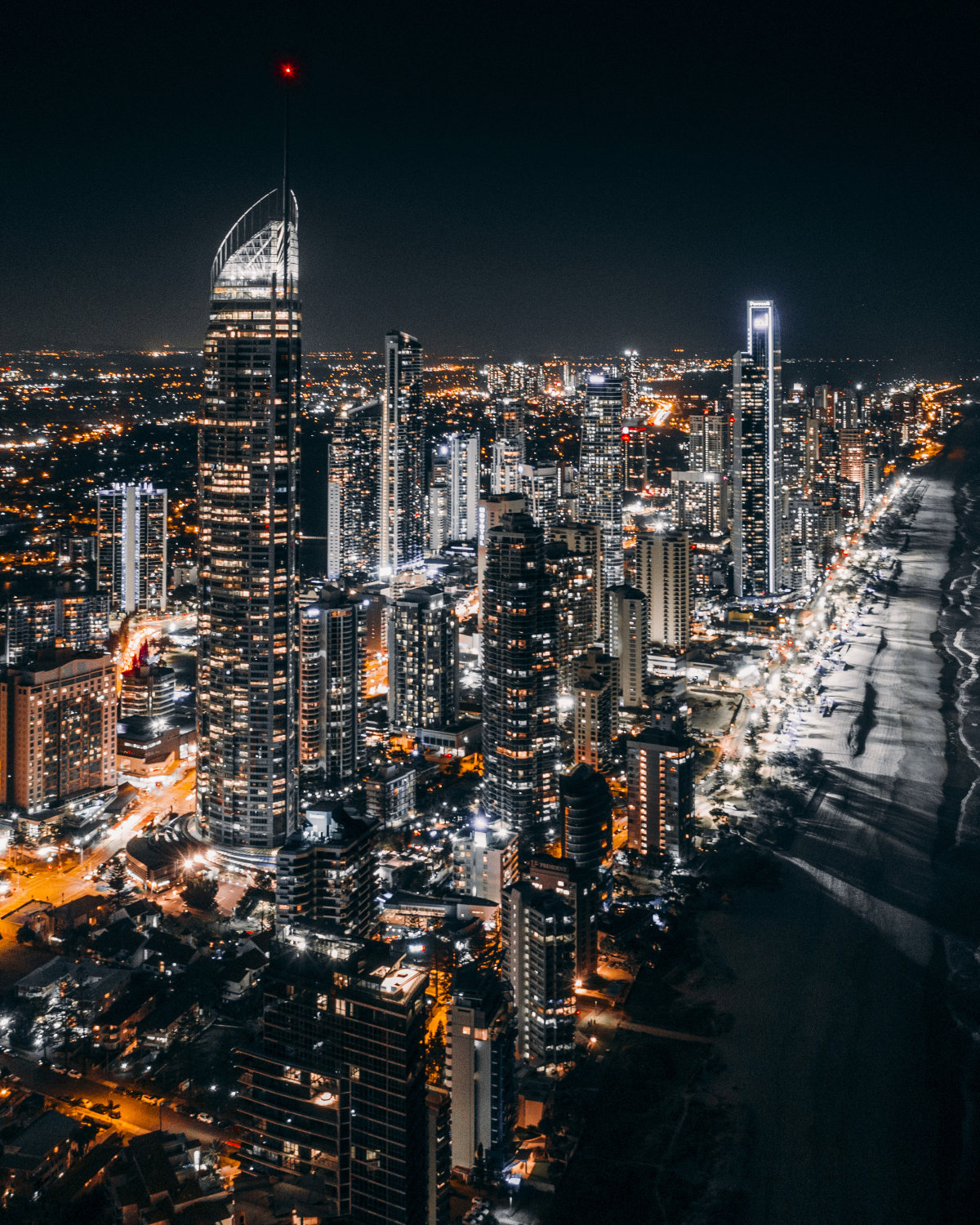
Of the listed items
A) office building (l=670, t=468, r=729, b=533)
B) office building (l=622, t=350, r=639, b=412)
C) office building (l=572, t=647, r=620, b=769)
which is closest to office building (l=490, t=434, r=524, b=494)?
office building (l=670, t=468, r=729, b=533)

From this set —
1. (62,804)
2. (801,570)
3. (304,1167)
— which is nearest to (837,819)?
(304,1167)

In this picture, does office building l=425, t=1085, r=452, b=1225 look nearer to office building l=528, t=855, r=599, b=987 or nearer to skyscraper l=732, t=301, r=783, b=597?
office building l=528, t=855, r=599, b=987

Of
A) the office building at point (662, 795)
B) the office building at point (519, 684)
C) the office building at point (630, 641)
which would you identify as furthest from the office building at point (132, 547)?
the office building at point (662, 795)

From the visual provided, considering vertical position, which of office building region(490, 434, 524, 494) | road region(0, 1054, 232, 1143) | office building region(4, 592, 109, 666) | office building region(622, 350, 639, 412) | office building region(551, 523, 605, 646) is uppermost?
office building region(622, 350, 639, 412)

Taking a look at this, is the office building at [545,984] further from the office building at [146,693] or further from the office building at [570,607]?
the office building at [146,693]

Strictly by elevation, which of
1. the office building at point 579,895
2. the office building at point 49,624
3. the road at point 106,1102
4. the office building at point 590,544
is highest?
the office building at point 590,544

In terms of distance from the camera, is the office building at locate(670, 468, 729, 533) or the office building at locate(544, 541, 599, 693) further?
the office building at locate(670, 468, 729, 533)
